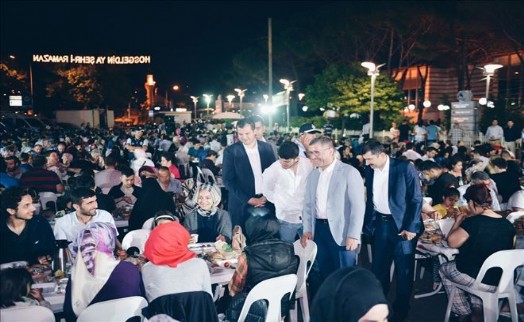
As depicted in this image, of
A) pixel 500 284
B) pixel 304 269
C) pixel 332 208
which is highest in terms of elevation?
pixel 332 208

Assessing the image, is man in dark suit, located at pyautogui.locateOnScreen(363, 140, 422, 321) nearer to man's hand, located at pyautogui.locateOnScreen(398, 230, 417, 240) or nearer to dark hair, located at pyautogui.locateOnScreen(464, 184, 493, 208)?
man's hand, located at pyautogui.locateOnScreen(398, 230, 417, 240)

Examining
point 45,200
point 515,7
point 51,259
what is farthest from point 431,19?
point 51,259

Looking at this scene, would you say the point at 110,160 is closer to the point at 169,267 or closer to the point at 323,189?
the point at 323,189

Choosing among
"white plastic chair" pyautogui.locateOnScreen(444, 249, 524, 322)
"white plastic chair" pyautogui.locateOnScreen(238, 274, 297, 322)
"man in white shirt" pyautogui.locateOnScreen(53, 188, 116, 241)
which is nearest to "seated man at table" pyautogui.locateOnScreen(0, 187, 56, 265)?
"man in white shirt" pyautogui.locateOnScreen(53, 188, 116, 241)

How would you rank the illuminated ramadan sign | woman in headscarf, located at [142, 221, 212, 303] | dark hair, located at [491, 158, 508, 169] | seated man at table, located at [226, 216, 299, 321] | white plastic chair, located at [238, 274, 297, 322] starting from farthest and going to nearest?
1. the illuminated ramadan sign
2. dark hair, located at [491, 158, 508, 169]
3. seated man at table, located at [226, 216, 299, 321]
4. white plastic chair, located at [238, 274, 297, 322]
5. woman in headscarf, located at [142, 221, 212, 303]

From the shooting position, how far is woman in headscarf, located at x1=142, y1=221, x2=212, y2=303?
3656mm

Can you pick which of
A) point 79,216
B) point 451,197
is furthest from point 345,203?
point 79,216

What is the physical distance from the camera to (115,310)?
11.8 ft

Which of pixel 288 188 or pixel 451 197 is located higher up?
pixel 288 188

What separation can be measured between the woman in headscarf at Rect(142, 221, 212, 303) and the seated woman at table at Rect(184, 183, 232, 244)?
6.33 feet

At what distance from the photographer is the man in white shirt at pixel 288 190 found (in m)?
6.20

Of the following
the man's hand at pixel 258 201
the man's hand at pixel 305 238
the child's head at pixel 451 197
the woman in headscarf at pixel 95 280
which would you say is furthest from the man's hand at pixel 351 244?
the child's head at pixel 451 197

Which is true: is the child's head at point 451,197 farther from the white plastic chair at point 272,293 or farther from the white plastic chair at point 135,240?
the white plastic chair at point 135,240

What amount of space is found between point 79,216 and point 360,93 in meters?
22.5
